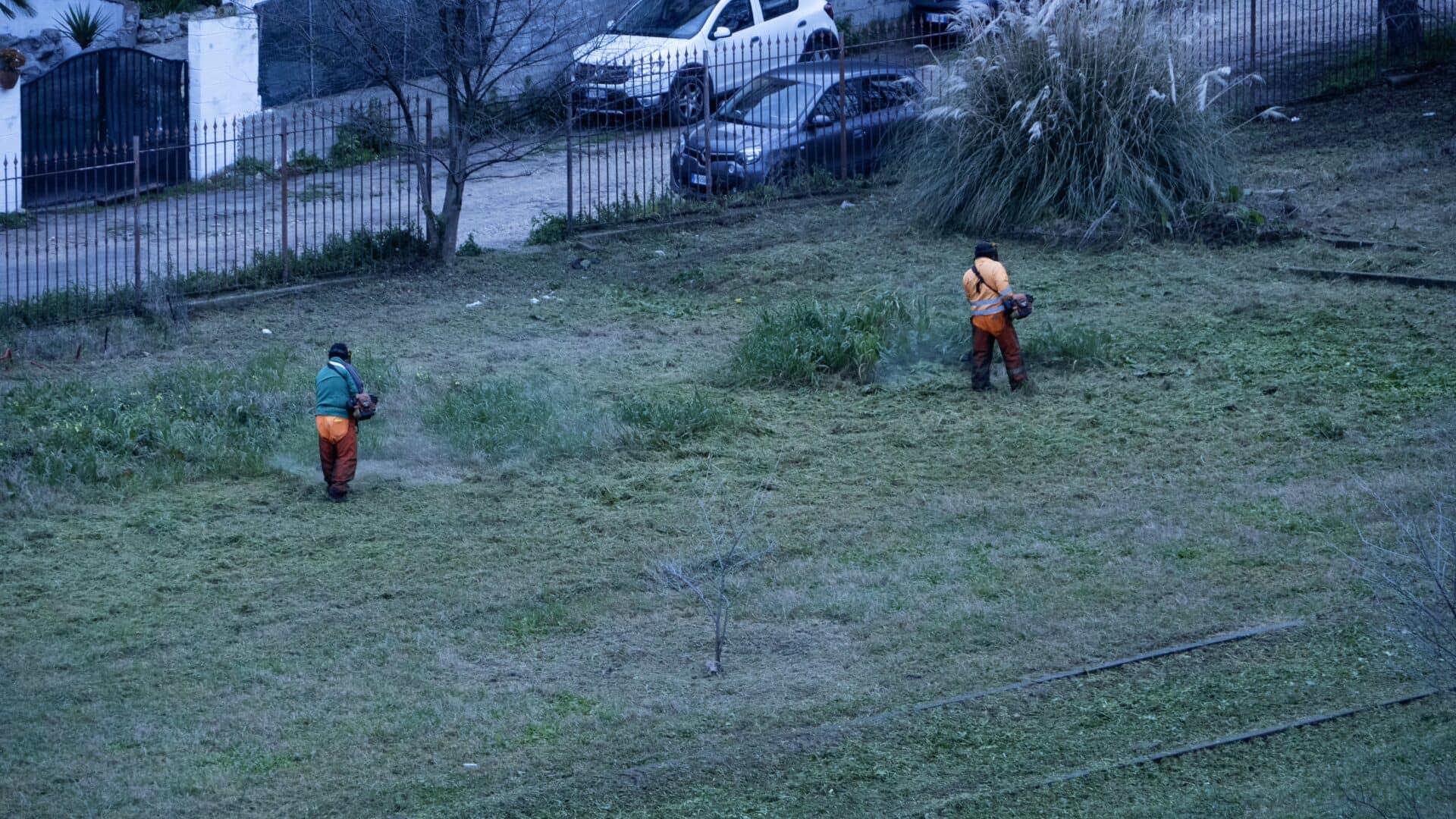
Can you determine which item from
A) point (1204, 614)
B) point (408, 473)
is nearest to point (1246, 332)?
point (1204, 614)

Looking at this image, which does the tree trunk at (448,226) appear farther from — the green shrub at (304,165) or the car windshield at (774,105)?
the green shrub at (304,165)

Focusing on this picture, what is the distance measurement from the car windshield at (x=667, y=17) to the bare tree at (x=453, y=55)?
204 inches

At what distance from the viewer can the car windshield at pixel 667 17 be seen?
2217cm

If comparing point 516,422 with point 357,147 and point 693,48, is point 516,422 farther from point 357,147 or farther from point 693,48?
point 693,48

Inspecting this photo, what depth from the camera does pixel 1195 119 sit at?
15477mm

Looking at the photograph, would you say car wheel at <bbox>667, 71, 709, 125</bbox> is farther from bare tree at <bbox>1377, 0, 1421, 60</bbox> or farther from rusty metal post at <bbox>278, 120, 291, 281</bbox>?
bare tree at <bbox>1377, 0, 1421, 60</bbox>

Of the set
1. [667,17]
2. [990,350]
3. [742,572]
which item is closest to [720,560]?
[742,572]

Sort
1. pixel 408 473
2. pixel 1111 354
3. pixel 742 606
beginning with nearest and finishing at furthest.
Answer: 1. pixel 742 606
2. pixel 408 473
3. pixel 1111 354

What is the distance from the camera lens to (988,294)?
11.1 metres

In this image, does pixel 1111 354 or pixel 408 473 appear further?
pixel 1111 354

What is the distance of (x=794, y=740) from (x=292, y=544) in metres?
4.03

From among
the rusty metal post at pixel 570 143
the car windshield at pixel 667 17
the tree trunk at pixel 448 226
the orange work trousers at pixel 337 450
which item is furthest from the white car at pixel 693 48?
the orange work trousers at pixel 337 450

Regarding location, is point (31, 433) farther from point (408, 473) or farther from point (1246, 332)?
point (1246, 332)

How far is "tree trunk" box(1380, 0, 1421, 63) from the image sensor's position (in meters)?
20.5
